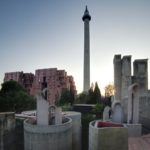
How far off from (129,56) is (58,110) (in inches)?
362

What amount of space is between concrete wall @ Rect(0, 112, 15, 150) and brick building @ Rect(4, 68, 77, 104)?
32.3 metres

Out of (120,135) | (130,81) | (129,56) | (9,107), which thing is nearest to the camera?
(120,135)

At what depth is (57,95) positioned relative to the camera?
48125mm

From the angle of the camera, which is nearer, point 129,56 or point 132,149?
point 132,149

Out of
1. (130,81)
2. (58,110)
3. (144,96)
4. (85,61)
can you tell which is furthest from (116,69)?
(85,61)

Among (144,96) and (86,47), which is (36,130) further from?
(86,47)

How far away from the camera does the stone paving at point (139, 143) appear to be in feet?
26.0

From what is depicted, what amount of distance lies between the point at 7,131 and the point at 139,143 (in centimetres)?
992

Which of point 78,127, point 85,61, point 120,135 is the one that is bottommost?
point 78,127

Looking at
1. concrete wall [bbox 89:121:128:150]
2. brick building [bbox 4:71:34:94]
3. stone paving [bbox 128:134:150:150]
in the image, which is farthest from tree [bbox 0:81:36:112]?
concrete wall [bbox 89:121:128:150]

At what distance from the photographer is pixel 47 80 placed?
160 ft

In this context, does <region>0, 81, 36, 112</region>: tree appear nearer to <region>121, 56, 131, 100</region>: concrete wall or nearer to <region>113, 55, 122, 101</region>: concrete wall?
<region>113, 55, 122, 101</region>: concrete wall

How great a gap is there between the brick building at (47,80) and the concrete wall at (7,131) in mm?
32316

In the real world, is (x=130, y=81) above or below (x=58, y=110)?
above
